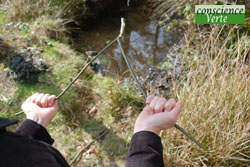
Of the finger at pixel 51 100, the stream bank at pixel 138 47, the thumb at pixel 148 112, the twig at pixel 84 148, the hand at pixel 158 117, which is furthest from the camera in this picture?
the stream bank at pixel 138 47

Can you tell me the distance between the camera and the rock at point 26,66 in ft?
9.40

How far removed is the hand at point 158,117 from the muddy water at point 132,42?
231cm

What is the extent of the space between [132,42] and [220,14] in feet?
6.97

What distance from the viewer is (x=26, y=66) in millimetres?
2904

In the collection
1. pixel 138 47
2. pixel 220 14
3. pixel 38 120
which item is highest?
pixel 220 14

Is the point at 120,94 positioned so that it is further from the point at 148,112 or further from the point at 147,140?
the point at 147,140

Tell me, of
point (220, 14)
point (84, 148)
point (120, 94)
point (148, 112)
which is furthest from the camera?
point (120, 94)

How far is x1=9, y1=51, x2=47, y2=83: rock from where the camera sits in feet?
9.40

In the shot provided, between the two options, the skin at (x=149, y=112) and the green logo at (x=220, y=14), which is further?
the green logo at (x=220, y=14)

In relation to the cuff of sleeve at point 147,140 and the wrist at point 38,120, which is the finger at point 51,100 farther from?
the cuff of sleeve at point 147,140

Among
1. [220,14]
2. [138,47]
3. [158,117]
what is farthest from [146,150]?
[138,47]

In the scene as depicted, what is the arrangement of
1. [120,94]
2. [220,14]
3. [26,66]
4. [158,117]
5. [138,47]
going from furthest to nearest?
[138,47]
[26,66]
[120,94]
[220,14]
[158,117]

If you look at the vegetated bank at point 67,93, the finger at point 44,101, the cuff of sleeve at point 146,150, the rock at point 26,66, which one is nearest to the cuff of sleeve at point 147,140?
the cuff of sleeve at point 146,150

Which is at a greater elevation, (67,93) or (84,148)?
(67,93)
